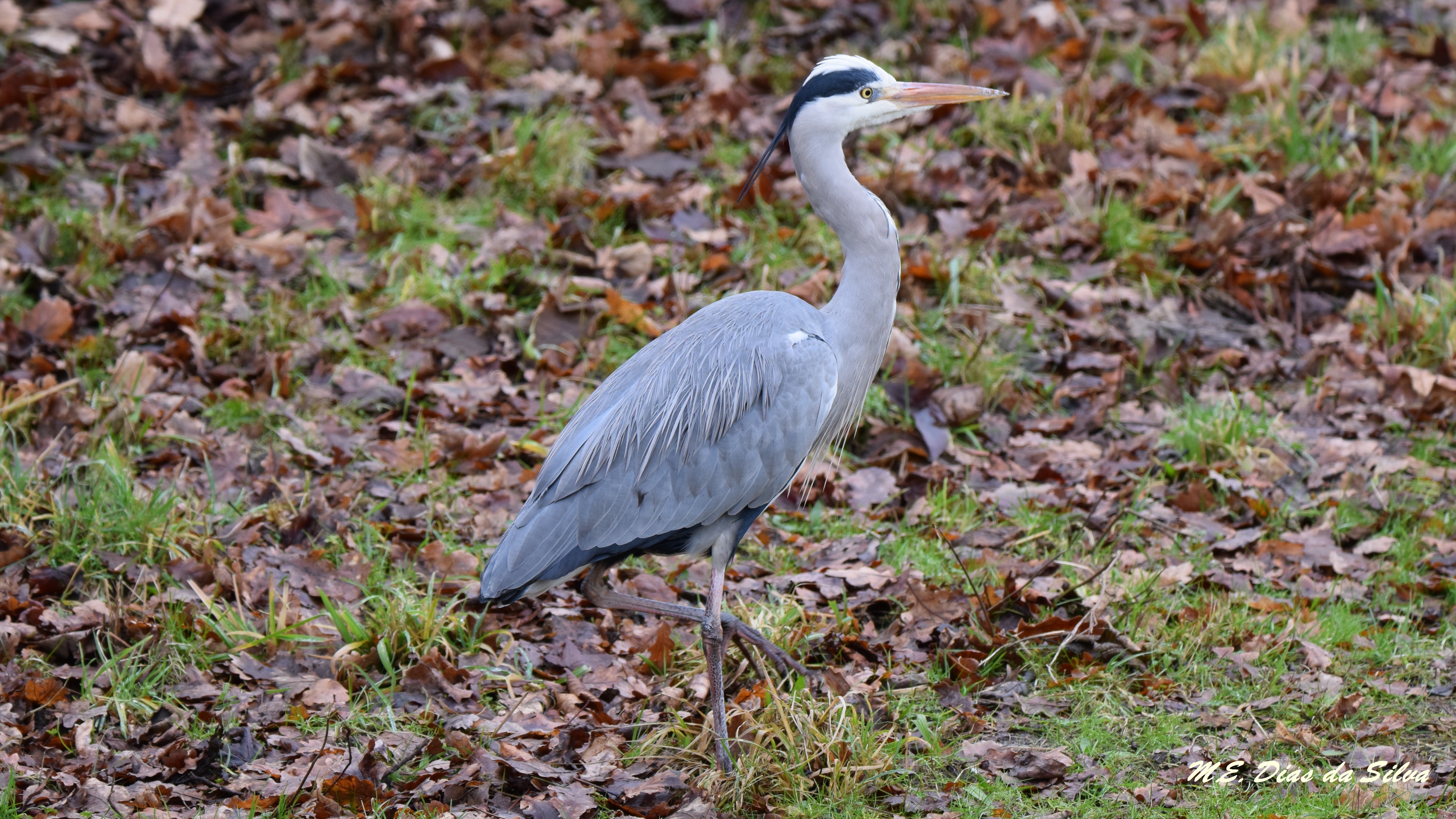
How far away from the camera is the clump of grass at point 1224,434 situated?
561 centimetres

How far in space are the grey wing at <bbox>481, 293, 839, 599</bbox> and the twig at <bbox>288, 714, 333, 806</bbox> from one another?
0.67m

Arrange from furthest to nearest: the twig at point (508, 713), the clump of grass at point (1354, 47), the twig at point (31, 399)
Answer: the clump of grass at point (1354, 47) < the twig at point (31, 399) < the twig at point (508, 713)

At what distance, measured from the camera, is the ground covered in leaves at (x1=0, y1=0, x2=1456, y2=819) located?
419 centimetres

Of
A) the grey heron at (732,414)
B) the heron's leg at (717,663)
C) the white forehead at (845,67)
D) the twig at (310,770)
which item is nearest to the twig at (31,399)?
the twig at (310,770)

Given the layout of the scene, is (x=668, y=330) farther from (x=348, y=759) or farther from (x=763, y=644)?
(x=348, y=759)

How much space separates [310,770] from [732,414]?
5.56 ft

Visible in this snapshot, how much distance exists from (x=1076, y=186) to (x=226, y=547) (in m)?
4.69

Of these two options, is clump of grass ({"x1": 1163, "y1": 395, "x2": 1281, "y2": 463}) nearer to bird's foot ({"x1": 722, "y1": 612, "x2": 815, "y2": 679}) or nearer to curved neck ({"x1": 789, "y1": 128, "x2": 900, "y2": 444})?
curved neck ({"x1": 789, "y1": 128, "x2": 900, "y2": 444})

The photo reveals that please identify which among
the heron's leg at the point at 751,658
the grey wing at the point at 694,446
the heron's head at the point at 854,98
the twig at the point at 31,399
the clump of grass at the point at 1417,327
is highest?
the heron's head at the point at 854,98

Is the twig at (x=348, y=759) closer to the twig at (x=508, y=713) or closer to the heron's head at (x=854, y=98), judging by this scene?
the twig at (x=508, y=713)

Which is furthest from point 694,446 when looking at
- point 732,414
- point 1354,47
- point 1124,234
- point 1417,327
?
point 1354,47

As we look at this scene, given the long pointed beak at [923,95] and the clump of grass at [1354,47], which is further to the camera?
the clump of grass at [1354,47]

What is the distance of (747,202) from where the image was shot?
7391 mm

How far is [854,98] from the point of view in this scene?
4.48m
